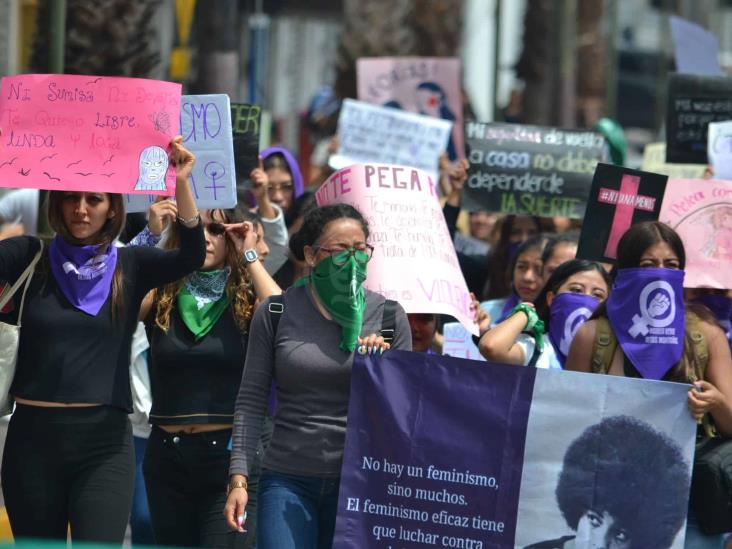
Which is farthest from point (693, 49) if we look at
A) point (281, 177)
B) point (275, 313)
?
point (275, 313)

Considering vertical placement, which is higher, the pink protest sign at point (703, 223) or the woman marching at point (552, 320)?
the pink protest sign at point (703, 223)

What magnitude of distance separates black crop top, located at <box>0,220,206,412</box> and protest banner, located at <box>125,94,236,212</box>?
3.09 feet

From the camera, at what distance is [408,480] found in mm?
5066

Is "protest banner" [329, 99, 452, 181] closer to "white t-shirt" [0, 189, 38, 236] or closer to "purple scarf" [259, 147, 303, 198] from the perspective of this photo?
"purple scarf" [259, 147, 303, 198]

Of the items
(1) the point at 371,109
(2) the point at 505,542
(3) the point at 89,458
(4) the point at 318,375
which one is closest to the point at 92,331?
(3) the point at 89,458

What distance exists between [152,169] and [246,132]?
245cm

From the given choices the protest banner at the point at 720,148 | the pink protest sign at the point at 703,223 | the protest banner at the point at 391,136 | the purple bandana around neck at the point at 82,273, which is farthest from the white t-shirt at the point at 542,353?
the protest banner at the point at 391,136

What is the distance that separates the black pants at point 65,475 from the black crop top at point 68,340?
7 cm

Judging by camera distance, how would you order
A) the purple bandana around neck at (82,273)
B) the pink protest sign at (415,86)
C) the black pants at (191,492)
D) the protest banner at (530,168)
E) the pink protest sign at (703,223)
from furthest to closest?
the pink protest sign at (415,86) → the protest banner at (530,168) → the pink protest sign at (703,223) → the black pants at (191,492) → the purple bandana around neck at (82,273)

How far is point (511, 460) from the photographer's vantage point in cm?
506

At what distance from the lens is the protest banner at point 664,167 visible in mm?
9547

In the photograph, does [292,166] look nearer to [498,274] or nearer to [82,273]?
[498,274]

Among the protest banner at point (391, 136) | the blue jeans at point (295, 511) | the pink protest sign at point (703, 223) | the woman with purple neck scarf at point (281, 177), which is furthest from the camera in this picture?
the protest banner at point (391, 136)

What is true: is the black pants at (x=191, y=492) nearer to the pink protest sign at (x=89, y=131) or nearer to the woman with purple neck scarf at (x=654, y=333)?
the pink protest sign at (x=89, y=131)
